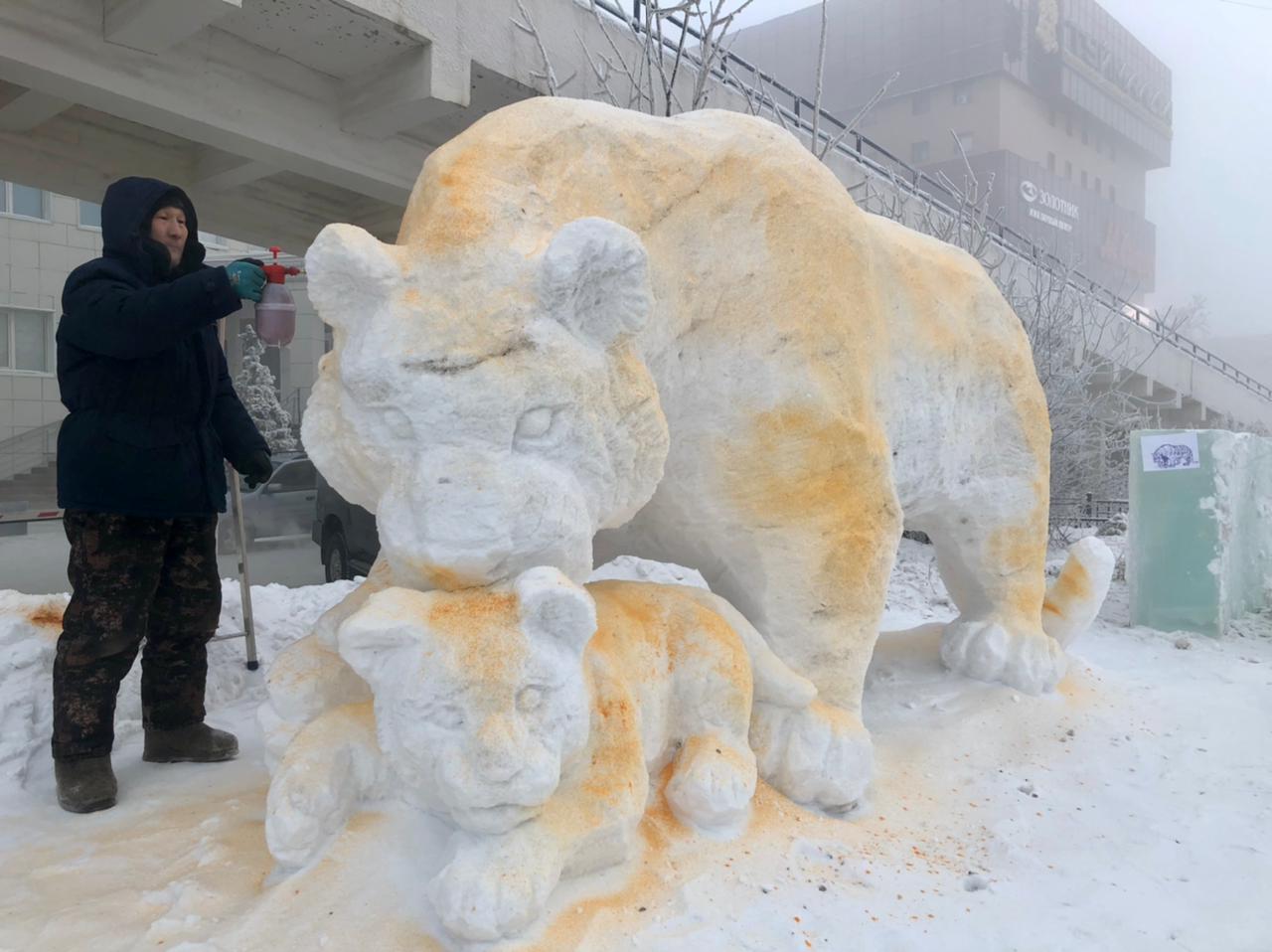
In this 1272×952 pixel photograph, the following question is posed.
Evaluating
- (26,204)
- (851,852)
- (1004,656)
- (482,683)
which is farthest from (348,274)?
(26,204)

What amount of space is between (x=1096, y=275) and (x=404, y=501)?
671 inches

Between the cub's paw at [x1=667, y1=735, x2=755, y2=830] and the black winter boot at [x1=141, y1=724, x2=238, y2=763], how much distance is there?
1537 mm

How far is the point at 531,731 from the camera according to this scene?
1.59 metres

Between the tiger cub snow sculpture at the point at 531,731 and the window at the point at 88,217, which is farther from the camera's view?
the window at the point at 88,217

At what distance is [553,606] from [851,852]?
1.00m

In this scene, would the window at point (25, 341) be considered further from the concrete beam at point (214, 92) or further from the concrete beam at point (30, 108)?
the concrete beam at point (214, 92)

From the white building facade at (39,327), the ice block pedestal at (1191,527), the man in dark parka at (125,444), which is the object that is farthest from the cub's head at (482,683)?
the white building facade at (39,327)

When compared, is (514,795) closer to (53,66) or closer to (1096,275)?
(53,66)

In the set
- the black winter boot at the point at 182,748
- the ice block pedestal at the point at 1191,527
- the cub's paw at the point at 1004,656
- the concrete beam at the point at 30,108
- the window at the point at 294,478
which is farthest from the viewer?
the window at the point at 294,478

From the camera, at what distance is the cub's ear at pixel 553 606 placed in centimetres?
159

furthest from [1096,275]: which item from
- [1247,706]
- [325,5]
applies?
[325,5]

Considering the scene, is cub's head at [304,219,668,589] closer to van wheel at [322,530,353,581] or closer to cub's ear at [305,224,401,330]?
cub's ear at [305,224,401,330]

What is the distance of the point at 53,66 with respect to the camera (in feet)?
11.6

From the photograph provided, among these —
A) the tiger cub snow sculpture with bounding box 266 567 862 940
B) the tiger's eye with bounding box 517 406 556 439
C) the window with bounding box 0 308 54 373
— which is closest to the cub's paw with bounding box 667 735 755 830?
the tiger cub snow sculpture with bounding box 266 567 862 940
